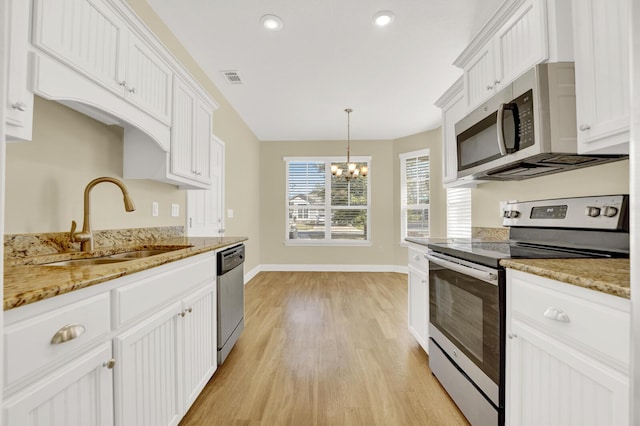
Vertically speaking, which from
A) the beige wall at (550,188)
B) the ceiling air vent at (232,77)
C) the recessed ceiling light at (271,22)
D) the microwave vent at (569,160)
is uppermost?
the recessed ceiling light at (271,22)

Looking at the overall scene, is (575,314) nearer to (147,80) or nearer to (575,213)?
(575,213)

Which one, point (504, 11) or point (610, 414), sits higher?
point (504, 11)

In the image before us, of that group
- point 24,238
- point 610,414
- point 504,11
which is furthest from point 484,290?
point 24,238

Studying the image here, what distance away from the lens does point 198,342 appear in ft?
5.50

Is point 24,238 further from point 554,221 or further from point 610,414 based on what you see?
point 554,221

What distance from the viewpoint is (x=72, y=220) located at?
1.60 metres

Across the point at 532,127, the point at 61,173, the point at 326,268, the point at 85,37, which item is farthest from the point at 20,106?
the point at 326,268

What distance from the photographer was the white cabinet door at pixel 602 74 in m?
1.10

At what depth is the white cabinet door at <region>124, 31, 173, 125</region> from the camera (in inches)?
63.4

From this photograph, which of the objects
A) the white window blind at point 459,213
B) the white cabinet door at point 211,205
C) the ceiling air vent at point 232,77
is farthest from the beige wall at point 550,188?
the ceiling air vent at point 232,77

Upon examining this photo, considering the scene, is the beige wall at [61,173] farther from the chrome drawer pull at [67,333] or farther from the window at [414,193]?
the window at [414,193]

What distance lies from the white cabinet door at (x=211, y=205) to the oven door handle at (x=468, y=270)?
238 centimetres

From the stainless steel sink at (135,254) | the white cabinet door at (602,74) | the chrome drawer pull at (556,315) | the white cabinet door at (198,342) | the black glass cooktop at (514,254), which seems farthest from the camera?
the stainless steel sink at (135,254)

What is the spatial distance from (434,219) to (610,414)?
4.53m
